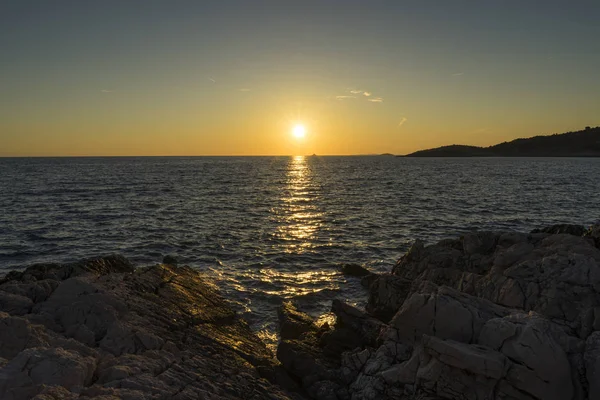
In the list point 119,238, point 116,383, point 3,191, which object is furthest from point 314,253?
point 3,191

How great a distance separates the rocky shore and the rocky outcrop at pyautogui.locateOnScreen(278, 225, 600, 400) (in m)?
0.04

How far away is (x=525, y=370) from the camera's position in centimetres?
926

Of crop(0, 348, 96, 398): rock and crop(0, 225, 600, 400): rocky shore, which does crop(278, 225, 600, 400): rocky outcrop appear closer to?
crop(0, 225, 600, 400): rocky shore

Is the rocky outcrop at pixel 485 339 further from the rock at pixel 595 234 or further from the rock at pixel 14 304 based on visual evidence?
the rock at pixel 14 304

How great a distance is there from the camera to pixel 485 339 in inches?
402

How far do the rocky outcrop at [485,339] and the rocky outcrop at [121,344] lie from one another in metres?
2.33

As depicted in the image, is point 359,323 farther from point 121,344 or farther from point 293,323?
point 121,344

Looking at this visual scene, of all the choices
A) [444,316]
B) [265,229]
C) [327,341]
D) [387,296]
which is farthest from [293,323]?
[265,229]

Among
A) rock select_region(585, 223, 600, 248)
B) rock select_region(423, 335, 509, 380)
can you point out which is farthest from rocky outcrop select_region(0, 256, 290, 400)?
rock select_region(585, 223, 600, 248)

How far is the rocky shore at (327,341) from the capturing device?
30.4ft

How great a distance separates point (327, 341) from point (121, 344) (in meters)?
7.11

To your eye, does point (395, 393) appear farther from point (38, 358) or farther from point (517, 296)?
point (38, 358)

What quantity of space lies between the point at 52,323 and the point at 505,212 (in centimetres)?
4547

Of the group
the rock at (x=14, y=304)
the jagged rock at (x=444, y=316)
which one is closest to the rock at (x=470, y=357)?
the jagged rock at (x=444, y=316)
